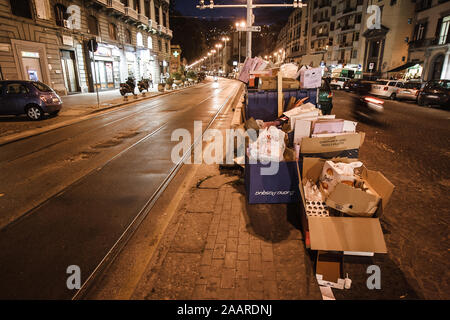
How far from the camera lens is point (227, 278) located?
105 inches

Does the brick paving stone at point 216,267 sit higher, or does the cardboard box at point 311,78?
the cardboard box at point 311,78

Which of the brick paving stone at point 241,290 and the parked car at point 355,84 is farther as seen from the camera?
the parked car at point 355,84

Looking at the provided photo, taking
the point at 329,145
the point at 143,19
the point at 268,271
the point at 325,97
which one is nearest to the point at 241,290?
the point at 268,271

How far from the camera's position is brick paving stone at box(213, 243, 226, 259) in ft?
9.80

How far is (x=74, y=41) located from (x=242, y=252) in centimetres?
2465

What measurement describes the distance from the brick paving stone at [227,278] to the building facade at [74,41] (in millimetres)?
11116

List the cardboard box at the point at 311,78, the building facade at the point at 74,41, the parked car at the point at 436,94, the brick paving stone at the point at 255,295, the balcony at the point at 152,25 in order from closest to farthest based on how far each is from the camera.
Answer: the brick paving stone at the point at 255,295, the cardboard box at the point at 311,78, the building facade at the point at 74,41, the parked car at the point at 436,94, the balcony at the point at 152,25

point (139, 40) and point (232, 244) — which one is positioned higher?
point (139, 40)

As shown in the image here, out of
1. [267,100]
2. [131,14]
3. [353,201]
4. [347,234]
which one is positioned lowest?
[347,234]

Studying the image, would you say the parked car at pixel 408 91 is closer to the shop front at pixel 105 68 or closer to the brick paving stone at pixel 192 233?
the brick paving stone at pixel 192 233

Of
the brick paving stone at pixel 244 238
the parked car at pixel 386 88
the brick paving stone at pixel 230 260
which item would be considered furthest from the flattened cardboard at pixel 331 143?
the parked car at pixel 386 88

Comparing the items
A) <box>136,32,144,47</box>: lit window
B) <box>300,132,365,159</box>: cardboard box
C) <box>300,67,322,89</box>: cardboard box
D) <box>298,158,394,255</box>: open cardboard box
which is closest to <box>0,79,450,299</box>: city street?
<box>298,158,394,255</box>: open cardboard box

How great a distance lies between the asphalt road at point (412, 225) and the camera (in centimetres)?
263

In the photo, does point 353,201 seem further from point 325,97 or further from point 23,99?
point 23,99
